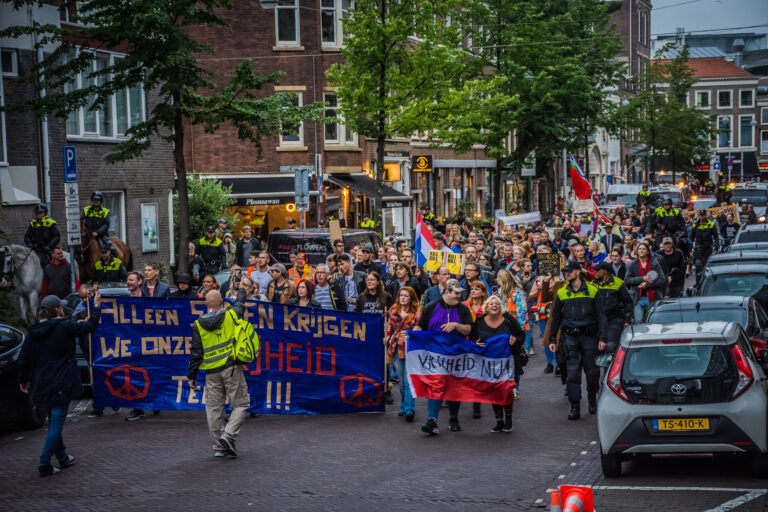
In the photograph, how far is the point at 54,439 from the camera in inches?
422

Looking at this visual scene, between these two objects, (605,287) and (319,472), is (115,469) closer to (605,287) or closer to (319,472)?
(319,472)

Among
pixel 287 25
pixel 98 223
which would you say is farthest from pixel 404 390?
pixel 287 25

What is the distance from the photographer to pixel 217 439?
11.2 meters

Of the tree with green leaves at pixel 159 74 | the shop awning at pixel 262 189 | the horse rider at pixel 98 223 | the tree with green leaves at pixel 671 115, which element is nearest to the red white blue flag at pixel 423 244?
the tree with green leaves at pixel 159 74

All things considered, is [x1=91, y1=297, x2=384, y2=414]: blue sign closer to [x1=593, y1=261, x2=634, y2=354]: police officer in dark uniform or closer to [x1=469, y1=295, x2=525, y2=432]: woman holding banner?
[x1=469, y1=295, x2=525, y2=432]: woman holding banner

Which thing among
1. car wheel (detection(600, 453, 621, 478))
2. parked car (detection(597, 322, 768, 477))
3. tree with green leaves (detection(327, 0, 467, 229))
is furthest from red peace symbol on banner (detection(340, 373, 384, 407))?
tree with green leaves (detection(327, 0, 467, 229))

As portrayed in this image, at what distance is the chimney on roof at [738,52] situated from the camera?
13893 cm

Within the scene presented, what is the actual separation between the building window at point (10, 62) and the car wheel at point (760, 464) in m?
19.8

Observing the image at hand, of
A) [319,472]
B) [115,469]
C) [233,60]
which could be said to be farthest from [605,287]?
[233,60]

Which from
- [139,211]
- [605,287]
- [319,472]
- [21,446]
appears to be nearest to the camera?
[319,472]

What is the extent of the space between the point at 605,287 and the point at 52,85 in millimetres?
12696

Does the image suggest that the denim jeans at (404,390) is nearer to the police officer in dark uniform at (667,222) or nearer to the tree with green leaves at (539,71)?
the police officer in dark uniform at (667,222)

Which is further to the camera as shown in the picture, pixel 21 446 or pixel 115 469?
pixel 21 446

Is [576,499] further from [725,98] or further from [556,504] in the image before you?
[725,98]
